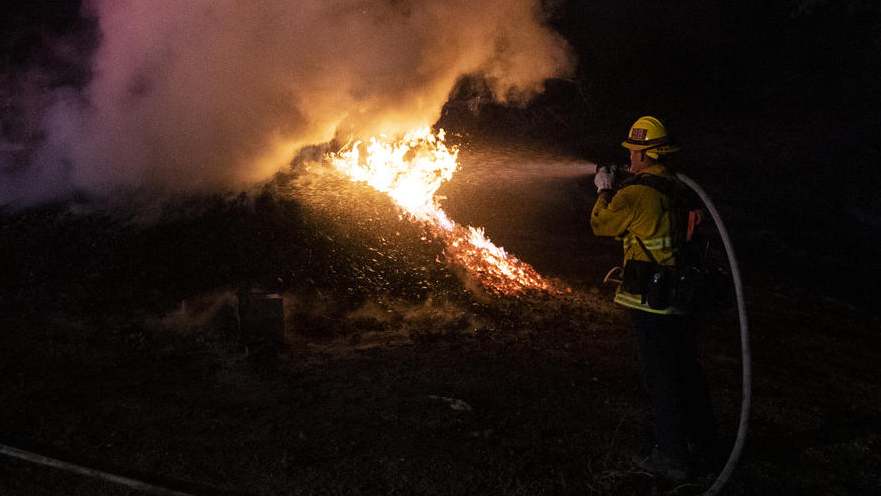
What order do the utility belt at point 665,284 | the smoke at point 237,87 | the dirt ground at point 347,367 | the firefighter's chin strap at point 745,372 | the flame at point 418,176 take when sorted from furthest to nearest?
the flame at point 418,176 < the smoke at point 237,87 < the dirt ground at point 347,367 < the utility belt at point 665,284 < the firefighter's chin strap at point 745,372

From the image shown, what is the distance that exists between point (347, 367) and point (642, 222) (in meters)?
3.24

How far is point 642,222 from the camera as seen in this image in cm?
412

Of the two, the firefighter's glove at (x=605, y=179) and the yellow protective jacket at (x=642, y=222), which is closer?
the yellow protective jacket at (x=642, y=222)

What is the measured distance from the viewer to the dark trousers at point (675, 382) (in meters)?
4.17

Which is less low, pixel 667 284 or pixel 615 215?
pixel 615 215

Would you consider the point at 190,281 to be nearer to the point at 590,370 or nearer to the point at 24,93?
the point at 590,370

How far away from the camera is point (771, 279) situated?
36.8ft

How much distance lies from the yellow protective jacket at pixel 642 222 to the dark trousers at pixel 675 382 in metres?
0.14

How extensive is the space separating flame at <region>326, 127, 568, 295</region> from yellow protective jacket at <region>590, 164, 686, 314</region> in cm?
481

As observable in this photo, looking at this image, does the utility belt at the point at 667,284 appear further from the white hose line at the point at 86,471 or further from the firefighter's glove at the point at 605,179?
the white hose line at the point at 86,471

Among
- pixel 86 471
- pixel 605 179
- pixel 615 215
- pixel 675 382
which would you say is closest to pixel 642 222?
pixel 615 215

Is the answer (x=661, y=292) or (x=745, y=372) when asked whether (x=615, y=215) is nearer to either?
(x=661, y=292)

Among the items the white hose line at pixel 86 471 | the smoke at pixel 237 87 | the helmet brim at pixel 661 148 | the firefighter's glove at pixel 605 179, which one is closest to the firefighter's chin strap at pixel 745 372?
the helmet brim at pixel 661 148

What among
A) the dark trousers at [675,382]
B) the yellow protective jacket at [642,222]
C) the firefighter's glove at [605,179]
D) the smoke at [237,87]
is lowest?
the dark trousers at [675,382]
